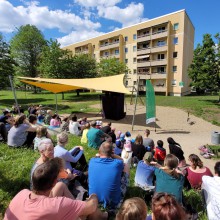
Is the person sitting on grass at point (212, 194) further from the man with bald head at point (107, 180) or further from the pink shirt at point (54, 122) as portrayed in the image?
the pink shirt at point (54, 122)

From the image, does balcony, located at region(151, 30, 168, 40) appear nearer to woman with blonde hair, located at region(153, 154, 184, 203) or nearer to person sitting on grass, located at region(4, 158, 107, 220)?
woman with blonde hair, located at region(153, 154, 184, 203)

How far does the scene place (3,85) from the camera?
23.6m

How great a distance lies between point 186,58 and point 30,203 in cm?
Result: 3871

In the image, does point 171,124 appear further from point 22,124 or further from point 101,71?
point 101,71

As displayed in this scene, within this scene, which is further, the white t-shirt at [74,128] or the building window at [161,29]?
the building window at [161,29]

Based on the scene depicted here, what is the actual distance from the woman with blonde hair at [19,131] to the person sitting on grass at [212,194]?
4.47 meters

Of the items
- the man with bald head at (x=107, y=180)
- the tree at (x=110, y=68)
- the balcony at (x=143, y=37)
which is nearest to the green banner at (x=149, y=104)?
the man with bald head at (x=107, y=180)

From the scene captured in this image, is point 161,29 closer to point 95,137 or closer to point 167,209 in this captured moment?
point 95,137

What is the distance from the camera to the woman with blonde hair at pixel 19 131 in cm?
549

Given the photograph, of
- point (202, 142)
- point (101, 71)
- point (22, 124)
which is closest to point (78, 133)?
point (22, 124)

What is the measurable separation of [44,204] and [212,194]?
2325 mm

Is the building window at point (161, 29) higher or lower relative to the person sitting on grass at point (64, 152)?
higher

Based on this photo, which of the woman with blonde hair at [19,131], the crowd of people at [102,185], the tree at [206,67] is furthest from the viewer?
the tree at [206,67]

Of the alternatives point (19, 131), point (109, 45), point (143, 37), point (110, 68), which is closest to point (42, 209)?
point (19, 131)
